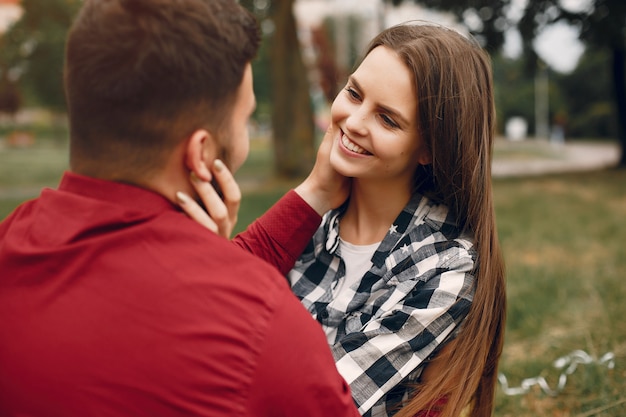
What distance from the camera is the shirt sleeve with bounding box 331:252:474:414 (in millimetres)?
1885

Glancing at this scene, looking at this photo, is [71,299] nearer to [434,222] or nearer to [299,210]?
[299,210]

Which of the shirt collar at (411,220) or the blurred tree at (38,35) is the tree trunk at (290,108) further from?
the shirt collar at (411,220)

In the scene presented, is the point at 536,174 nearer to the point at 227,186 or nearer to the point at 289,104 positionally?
the point at 289,104

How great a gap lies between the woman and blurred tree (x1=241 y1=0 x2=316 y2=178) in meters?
12.6

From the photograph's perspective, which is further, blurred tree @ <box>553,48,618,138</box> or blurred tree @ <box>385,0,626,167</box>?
blurred tree @ <box>553,48,618,138</box>

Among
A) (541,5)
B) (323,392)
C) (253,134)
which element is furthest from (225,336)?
(253,134)

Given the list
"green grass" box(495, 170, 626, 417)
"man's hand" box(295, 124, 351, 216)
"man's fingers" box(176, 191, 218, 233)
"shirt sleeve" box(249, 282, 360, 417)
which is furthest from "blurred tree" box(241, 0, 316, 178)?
"shirt sleeve" box(249, 282, 360, 417)

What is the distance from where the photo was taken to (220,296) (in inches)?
47.0

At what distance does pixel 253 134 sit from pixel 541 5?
39.4m

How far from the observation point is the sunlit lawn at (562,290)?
10.9 ft

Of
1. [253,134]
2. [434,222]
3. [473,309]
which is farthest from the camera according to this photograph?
[253,134]

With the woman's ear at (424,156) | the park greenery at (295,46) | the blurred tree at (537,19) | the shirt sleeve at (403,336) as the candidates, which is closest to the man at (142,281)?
the shirt sleeve at (403,336)

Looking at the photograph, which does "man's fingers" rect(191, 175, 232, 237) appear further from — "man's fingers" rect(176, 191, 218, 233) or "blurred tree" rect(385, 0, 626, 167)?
"blurred tree" rect(385, 0, 626, 167)

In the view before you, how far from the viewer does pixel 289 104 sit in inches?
585
